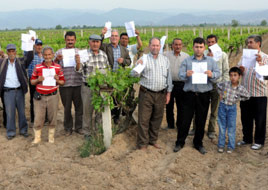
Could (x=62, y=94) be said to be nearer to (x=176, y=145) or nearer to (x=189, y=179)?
(x=176, y=145)

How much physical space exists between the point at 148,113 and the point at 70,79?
1.61 metres

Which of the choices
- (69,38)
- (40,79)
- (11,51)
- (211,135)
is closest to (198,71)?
(211,135)

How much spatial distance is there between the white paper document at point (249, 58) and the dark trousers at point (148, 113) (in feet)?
4.50

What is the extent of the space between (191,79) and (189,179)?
148 cm

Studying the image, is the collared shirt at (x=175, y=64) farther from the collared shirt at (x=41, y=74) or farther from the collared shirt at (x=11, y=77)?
the collared shirt at (x=11, y=77)

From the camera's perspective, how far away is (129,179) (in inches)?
153

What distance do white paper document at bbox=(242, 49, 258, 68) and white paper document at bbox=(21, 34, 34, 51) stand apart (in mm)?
3778

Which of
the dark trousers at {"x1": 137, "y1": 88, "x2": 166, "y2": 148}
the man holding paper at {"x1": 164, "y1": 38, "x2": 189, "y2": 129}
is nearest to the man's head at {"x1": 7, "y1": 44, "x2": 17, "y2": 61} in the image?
the dark trousers at {"x1": 137, "y1": 88, "x2": 166, "y2": 148}

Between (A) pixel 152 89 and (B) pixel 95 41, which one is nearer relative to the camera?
(A) pixel 152 89

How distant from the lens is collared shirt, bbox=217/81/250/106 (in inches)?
174

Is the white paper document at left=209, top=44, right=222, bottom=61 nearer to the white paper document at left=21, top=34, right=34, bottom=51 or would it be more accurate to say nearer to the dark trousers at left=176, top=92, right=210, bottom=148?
the dark trousers at left=176, top=92, right=210, bottom=148

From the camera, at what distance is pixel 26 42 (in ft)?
17.4

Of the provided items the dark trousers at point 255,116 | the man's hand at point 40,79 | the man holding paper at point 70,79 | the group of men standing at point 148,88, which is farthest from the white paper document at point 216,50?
the man's hand at point 40,79

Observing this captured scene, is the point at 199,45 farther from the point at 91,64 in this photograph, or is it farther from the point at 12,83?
the point at 12,83
